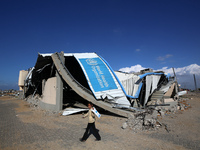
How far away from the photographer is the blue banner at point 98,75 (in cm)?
1228

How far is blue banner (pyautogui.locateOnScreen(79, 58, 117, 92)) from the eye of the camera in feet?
40.3

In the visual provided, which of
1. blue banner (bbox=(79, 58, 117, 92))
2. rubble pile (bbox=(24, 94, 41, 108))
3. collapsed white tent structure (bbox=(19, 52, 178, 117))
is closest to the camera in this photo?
collapsed white tent structure (bbox=(19, 52, 178, 117))

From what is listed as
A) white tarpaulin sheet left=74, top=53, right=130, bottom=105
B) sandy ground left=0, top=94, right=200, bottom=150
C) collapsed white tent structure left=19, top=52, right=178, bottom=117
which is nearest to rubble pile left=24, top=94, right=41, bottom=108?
collapsed white tent structure left=19, top=52, right=178, bottom=117

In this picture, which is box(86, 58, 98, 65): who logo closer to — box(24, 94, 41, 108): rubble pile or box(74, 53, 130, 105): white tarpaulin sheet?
box(74, 53, 130, 105): white tarpaulin sheet

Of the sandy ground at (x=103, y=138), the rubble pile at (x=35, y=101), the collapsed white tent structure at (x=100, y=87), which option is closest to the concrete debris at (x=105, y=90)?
the collapsed white tent structure at (x=100, y=87)

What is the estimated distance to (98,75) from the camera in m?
13.2

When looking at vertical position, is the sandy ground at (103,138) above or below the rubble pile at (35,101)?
below

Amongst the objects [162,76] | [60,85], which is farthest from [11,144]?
[162,76]

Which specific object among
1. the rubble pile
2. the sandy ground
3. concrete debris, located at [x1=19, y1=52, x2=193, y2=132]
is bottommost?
the sandy ground

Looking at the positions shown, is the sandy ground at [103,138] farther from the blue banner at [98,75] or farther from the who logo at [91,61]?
the who logo at [91,61]

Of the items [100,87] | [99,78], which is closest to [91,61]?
[99,78]

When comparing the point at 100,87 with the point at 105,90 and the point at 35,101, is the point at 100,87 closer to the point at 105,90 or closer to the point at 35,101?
the point at 105,90

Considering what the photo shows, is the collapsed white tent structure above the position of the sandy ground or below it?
above

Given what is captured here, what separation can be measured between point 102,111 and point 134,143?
628cm
